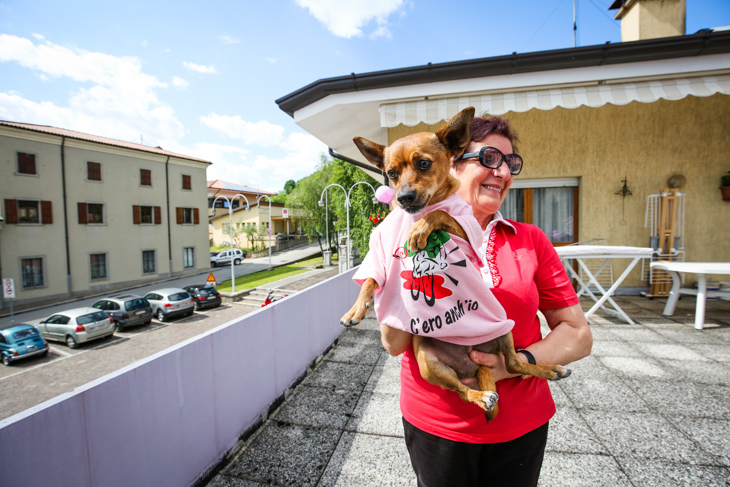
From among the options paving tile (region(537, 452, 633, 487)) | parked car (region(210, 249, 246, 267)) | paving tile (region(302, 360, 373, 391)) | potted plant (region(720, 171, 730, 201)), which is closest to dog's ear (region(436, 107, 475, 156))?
paving tile (region(537, 452, 633, 487))

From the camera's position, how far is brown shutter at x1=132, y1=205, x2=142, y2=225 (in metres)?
24.9

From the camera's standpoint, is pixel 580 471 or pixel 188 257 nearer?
pixel 580 471

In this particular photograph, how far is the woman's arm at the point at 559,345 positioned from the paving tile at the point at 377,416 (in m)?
1.82

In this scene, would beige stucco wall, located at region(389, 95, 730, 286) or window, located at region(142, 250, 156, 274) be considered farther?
window, located at region(142, 250, 156, 274)

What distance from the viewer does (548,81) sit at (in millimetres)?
4230

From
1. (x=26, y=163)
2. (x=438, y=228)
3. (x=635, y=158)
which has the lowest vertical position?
(x=438, y=228)

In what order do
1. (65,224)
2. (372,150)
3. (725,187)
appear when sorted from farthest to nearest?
(65,224) < (725,187) < (372,150)

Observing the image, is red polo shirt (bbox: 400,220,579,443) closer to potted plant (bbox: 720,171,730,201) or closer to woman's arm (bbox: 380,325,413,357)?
woman's arm (bbox: 380,325,413,357)

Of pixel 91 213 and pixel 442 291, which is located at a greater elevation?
pixel 91 213

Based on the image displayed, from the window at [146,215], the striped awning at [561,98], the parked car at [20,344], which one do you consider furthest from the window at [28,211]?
the striped awning at [561,98]

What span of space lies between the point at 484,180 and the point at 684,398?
3334 millimetres

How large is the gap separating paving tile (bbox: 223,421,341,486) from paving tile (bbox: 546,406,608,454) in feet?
5.54

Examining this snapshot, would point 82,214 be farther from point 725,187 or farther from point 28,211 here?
point 725,187

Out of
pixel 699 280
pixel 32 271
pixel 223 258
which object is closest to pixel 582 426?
pixel 699 280
